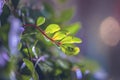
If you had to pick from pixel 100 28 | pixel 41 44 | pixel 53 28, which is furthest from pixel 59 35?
pixel 100 28

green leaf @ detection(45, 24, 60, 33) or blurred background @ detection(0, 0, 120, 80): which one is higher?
green leaf @ detection(45, 24, 60, 33)

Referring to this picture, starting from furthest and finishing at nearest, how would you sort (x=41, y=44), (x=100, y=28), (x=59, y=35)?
(x=100, y=28)
(x=41, y=44)
(x=59, y=35)

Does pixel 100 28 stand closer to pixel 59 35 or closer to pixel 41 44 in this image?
pixel 41 44

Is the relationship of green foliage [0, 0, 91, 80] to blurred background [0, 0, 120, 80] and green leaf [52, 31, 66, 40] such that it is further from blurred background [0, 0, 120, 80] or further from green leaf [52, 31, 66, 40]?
blurred background [0, 0, 120, 80]

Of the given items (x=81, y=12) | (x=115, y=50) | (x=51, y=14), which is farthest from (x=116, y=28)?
(x=51, y=14)

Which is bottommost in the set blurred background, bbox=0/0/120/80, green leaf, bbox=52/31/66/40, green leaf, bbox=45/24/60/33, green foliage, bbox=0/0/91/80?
blurred background, bbox=0/0/120/80

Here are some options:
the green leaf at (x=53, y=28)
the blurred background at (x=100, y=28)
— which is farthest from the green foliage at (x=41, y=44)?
the blurred background at (x=100, y=28)

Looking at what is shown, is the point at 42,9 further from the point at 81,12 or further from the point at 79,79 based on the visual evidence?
the point at 81,12

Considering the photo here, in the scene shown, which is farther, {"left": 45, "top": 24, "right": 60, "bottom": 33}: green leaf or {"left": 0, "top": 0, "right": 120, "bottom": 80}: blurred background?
{"left": 0, "top": 0, "right": 120, "bottom": 80}: blurred background

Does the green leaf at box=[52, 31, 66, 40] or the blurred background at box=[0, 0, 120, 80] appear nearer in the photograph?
the green leaf at box=[52, 31, 66, 40]

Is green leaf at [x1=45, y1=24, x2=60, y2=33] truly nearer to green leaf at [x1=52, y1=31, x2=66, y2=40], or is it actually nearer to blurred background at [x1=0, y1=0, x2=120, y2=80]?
green leaf at [x1=52, y1=31, x2=66, y2=40]

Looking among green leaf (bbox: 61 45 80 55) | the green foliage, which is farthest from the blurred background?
green leaf (bbox: 61 45 80 55)

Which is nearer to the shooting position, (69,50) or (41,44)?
(69,50)

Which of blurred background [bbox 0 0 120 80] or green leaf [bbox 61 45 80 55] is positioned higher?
green leaf [bbox 61 45 80 55]
